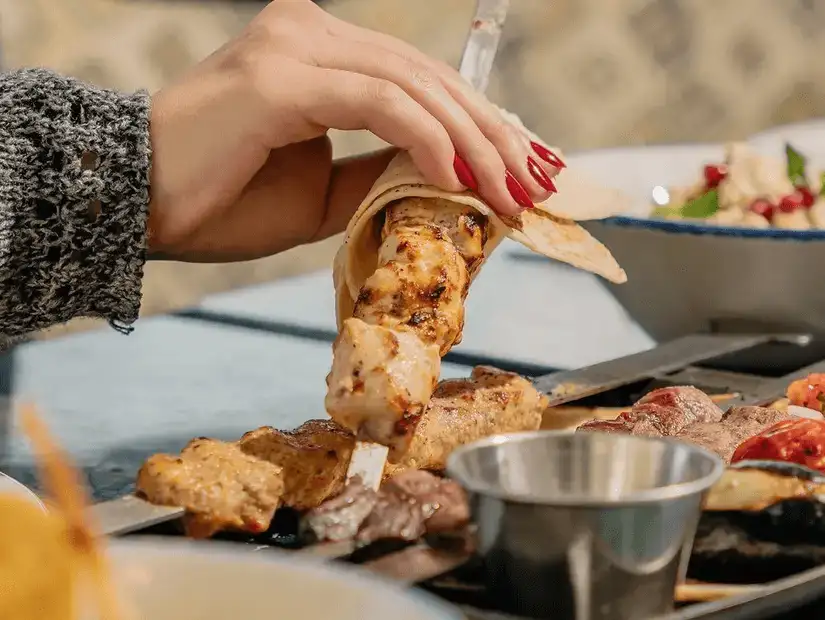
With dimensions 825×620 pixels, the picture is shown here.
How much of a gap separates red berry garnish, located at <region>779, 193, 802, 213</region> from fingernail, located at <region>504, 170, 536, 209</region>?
3.06ft

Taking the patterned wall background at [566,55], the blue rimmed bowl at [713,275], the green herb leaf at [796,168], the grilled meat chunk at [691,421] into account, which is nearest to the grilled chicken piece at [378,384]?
the grilled meat chunk at [691,421]

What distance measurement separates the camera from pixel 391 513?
878 mm

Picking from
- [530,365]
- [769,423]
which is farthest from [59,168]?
[769,423]

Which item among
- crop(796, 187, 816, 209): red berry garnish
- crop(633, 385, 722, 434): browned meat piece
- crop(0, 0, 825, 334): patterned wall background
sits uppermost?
crop(0, 0, 825, 334): patterned wall background

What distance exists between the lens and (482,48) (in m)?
1.55

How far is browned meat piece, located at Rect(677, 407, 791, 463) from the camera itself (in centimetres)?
106

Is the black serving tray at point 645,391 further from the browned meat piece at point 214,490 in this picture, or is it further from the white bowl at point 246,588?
the white bowl at point 246,588

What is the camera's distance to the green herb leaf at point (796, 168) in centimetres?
216

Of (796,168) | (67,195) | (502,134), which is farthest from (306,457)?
(796,168)

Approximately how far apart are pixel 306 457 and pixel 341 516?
0.29 feet

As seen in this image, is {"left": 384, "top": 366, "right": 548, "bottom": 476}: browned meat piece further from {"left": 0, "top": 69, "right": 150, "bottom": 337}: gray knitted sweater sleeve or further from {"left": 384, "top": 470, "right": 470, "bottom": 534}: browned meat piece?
{"left": 0, "top": 69, "right": 150, "bottom": 337}: gray knitted sweater sleeve

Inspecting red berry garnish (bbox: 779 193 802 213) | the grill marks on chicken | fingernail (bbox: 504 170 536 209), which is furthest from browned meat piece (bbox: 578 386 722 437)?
red berry garnish (bbox: 779 193 802 213)

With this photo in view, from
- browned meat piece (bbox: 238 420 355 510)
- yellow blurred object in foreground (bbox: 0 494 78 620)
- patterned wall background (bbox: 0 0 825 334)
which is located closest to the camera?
yellow blurred object in foreground (bbox: 0 494 78 620)

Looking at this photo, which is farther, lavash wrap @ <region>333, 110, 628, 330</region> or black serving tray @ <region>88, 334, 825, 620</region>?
lavash wrap @ <region>333, 110, 628, 330</region>
